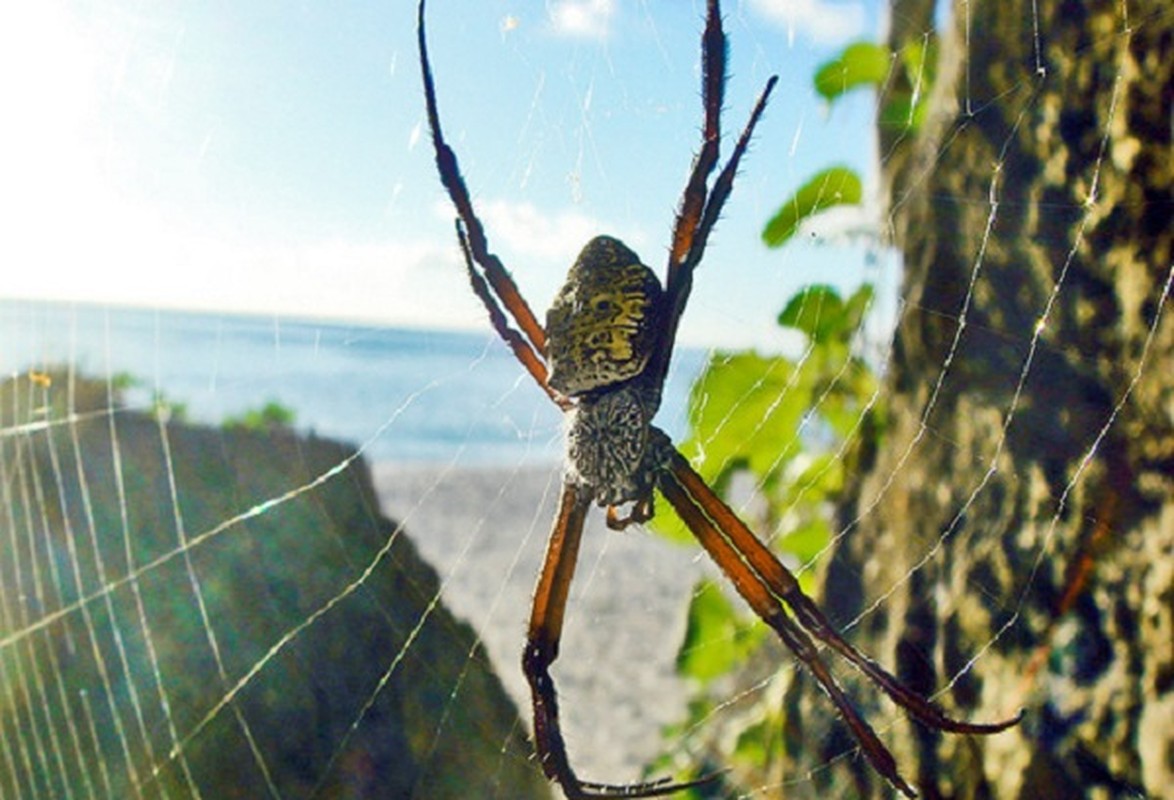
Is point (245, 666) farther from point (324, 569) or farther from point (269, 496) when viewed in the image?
point (269, 496)

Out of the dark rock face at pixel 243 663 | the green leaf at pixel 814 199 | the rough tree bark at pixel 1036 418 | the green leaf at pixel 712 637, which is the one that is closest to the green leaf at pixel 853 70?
the rough tree bark at pixel 1036 418

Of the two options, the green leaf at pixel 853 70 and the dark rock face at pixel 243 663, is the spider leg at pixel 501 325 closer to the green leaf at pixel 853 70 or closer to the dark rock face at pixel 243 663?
the green leaf at pixel 853 70

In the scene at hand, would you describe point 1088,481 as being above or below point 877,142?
below

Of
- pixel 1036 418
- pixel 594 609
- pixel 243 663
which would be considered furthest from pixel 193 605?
pixel 1036 418

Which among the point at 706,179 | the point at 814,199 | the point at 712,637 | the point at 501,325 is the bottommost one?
the point at 712,637

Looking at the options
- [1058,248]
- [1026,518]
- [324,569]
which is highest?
[1058,248]

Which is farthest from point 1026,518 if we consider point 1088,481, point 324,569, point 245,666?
point 245,666

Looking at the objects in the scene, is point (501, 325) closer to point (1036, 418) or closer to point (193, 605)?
point (1036, 418)
